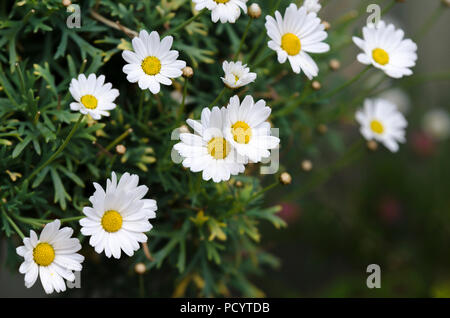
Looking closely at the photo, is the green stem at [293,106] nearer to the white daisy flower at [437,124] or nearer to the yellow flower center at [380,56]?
the yellow flower center at [380,56]

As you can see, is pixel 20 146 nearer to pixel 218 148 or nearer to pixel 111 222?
pixel 111 222

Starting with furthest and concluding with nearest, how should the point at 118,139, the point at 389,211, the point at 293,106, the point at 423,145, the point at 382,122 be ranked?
the point at 423,145
the point at 389,211
the point at 382,122
the point at 293,106
the point at 118,139

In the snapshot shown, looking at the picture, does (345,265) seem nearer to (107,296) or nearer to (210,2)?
(107,296)

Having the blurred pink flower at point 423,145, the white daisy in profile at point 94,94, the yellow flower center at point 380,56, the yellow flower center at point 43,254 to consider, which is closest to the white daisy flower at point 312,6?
the yellow flower center at point 380,56

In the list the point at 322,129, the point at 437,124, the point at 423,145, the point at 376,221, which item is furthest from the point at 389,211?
the point at 322,129

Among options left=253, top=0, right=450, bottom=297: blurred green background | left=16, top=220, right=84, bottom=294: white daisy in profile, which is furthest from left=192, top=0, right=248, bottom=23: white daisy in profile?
left=253, top=0, right=450, bottom=297: blurred green background

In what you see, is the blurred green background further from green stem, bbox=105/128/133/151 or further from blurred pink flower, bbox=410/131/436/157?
green stem, bbox=105/128/133/151
